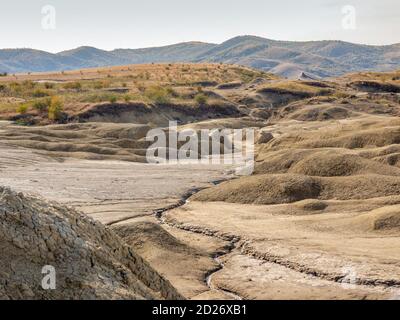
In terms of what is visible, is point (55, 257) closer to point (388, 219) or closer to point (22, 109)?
point (388, 219)

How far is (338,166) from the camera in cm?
1845

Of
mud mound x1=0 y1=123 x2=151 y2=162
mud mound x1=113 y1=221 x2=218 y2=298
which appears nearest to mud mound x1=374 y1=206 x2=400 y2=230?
mud mound x1=113 y1=221 x2=218 y2=298

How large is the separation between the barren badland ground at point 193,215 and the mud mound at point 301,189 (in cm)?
4

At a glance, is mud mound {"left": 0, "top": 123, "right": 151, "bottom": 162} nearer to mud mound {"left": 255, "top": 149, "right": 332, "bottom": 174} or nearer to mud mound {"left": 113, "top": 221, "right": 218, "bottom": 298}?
mud mound {"left": 255, "top": 149, "right": 332, "bottom": 174}

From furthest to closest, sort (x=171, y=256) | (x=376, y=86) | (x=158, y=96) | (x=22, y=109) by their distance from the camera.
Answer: (x=376, y=86), (x=158, y=96), (x=22, y=109), (x=171, y=256)

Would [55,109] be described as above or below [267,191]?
above

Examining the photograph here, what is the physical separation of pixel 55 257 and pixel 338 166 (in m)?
13.4

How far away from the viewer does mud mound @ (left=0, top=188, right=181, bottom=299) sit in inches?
240

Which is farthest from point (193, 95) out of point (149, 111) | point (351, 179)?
point (351, 179)

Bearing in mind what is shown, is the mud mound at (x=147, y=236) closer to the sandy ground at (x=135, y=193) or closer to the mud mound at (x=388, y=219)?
the sandy ground at (x=135, y=193)

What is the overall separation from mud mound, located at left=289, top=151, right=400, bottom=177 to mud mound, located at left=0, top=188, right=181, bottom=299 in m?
11.9

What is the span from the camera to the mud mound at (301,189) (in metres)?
16.2

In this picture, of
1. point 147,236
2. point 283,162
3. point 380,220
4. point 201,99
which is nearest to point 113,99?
point 201,99

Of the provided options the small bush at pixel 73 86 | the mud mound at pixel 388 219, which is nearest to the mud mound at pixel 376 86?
the small bush at pixel 73 86
